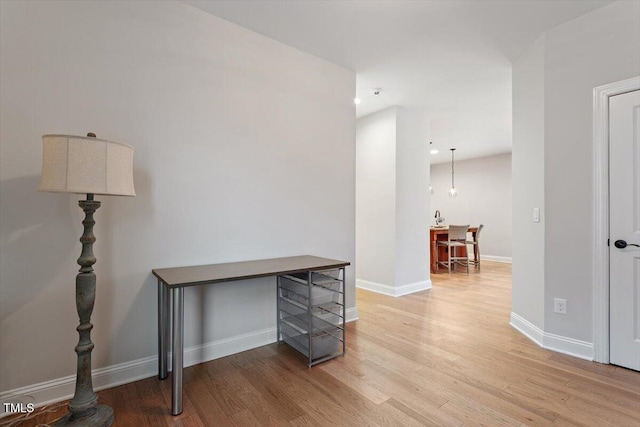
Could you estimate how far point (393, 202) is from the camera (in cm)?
440

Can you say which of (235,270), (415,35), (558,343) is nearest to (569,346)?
(558,343)

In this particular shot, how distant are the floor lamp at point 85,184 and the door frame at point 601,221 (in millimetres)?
3215

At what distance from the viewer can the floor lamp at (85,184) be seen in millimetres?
1451

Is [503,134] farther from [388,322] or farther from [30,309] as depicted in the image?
[30,309]

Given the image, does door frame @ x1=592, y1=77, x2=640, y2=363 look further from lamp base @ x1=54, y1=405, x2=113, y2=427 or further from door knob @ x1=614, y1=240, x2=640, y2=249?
lamp base @ x1=54, y1=405, x2=113, y2=427

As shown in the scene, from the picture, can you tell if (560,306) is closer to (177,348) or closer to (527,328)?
(527,328)

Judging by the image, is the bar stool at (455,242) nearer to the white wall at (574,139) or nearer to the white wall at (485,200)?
the white wall at (485,200)

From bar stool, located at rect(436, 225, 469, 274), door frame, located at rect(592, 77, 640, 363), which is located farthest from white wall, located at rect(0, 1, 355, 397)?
bar stool, located at rect(436, 225, 469, 274)

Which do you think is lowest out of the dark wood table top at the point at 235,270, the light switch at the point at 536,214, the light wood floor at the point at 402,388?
the light wood floor at the point at 402,388

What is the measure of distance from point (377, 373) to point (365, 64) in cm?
289

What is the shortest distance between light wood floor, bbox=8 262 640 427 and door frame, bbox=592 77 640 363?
0.23 metres

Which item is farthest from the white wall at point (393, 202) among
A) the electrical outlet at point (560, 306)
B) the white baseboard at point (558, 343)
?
the electrical outlet at point (560, 306)

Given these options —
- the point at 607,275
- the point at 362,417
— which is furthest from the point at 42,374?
the point at 607,275

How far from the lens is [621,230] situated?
2316 millimetres
